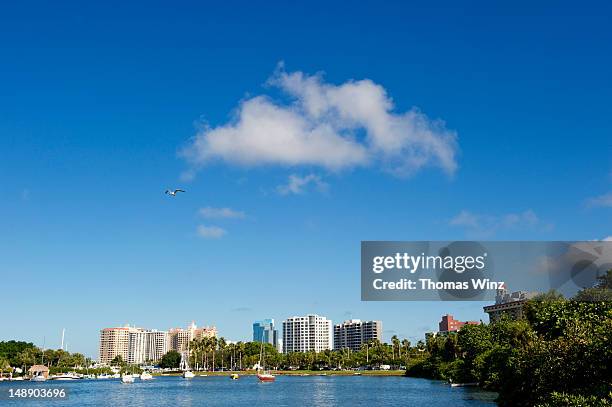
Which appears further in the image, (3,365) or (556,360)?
(3,365)

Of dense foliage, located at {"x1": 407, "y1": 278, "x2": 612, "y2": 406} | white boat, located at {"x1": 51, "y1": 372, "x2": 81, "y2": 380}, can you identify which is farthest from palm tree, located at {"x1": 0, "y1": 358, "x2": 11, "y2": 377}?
dense foliage, located at {"x1": 407, "y1": 278, "x2": 612, "y2": 406}

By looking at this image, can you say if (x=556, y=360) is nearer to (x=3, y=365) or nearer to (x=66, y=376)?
(x=3, y=365)

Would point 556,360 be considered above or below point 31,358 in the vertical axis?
above

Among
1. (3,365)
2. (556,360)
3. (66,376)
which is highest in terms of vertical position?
(556,360)

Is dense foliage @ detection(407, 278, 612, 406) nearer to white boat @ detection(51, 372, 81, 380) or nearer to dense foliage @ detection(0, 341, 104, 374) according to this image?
white boat @ detection(51, 372, 81, 380)

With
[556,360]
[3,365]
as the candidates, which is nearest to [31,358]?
[3,365]

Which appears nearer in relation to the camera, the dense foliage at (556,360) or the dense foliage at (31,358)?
the dense foliage at (556,360)

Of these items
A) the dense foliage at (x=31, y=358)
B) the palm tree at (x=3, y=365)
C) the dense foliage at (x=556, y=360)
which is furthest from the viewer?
the dense foliage at (x=31, y=358)

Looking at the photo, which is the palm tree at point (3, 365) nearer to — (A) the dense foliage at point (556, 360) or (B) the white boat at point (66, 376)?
(B) the white boat at point (66, 376)

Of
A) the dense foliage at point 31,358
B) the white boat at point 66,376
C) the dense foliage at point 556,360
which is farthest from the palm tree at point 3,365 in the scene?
the dense foliage at point 556,360
